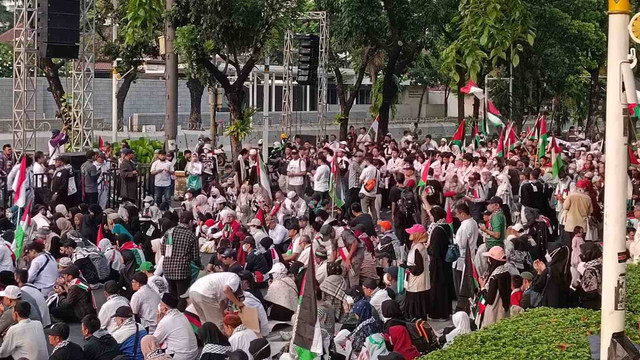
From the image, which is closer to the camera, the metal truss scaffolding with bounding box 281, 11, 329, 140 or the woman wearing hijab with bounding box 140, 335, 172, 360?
the woman wearing hijab with bounding box 140, 335, 172, 360

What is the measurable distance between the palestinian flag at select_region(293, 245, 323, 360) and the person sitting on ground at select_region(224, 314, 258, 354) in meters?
0.79

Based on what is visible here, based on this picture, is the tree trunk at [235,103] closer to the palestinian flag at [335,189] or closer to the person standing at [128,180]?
the person standing at [128,180]

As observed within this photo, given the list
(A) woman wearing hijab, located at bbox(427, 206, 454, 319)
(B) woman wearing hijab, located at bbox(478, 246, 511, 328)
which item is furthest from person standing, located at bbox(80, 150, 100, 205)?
(B) woman wearing hijab, located at bbox(478, 246, 511, 328)

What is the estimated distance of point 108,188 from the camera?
80.9ft

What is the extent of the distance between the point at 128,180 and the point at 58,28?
3670mm

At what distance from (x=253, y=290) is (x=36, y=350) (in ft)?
10.3

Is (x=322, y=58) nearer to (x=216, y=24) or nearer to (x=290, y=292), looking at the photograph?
(x=216, y=24)

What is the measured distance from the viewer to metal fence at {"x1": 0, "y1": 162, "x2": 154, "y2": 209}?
914 inches

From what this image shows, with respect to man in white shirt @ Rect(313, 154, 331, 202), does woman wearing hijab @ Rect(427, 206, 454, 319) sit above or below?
below

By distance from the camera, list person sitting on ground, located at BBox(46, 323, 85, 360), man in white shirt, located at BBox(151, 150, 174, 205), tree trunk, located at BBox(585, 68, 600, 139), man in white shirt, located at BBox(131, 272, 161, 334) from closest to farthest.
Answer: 1. person sitting on ground, located at BBox(46, 323, 85, 360)
2. man in white shirt, located at BBox(131, 272, 161, 334)
3. man in white shirt, located at BBox(151, 150, 174, 205)
4. tree trunk, located at BBox(585, 68, 600, 139)

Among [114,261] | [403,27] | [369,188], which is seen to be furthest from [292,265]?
[403,27]

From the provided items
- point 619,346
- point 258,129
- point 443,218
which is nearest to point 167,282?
point 443,218

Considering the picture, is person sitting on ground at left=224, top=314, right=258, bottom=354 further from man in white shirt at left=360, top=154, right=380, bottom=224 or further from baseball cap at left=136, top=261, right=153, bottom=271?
man in white shirt at left=360, top=154, right=380, bottom=224

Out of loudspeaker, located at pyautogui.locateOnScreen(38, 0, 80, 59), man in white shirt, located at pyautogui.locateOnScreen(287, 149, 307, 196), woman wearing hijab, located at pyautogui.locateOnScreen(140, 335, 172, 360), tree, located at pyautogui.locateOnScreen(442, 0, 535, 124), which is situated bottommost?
woman wearing hijab, located at pyautogui.locateOnScreen(140, 335, 172, 360)
